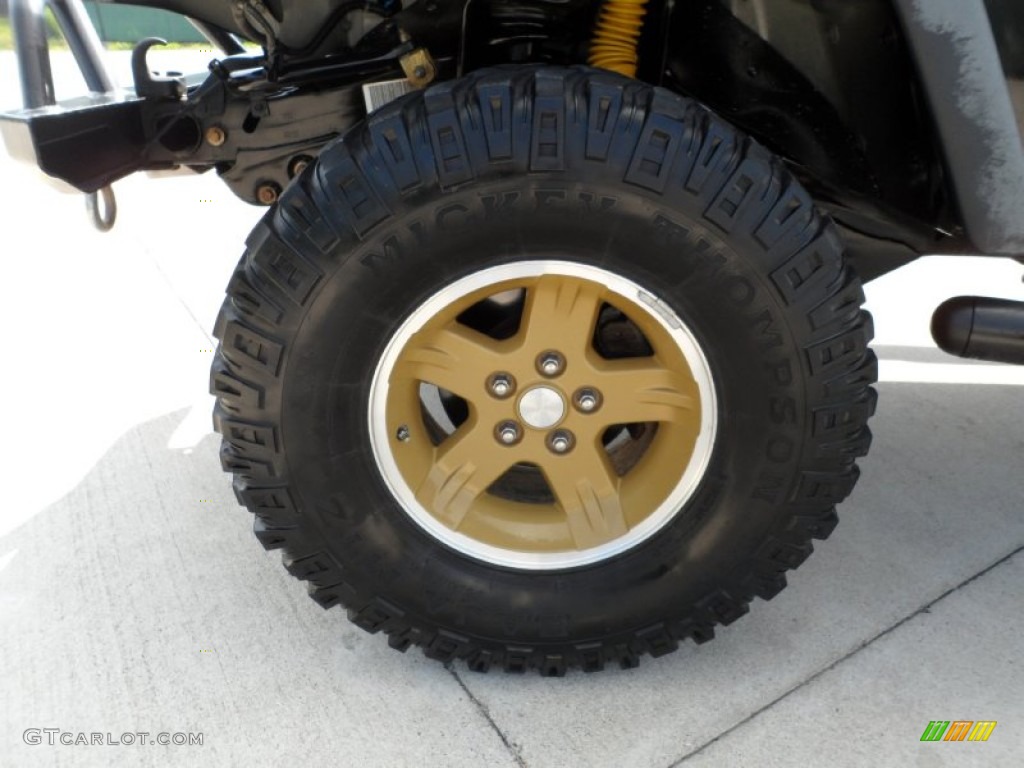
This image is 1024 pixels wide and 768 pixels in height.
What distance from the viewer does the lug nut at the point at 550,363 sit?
179cm

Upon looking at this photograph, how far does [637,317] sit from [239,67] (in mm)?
1190

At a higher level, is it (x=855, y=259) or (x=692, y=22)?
(x=692, y=22)

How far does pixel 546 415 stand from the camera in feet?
5.98

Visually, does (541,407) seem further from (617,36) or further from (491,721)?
(617,36)

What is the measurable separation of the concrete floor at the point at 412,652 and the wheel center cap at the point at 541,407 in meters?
0.57

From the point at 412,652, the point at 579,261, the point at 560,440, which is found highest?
the point at 579,261

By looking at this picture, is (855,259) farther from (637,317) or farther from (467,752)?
(467,752)

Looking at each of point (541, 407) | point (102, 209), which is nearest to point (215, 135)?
point (102, 209)

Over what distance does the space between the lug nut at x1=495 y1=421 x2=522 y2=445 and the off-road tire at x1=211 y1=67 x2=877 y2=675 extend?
0.25m

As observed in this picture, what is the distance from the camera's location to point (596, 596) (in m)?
1.88

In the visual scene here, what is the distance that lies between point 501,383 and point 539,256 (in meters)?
0.27

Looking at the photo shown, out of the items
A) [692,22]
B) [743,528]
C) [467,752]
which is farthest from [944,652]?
[692,22]

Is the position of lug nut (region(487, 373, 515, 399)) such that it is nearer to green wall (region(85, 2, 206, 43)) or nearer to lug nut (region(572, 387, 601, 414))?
lug nut (region(572, 387, 601, 414))

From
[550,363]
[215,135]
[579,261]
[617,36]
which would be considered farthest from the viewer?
[215,135]
